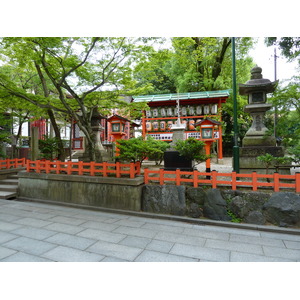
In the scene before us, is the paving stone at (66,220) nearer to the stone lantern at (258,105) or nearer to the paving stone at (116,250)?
the paving stone at (116,250)

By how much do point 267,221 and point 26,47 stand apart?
8.66 m

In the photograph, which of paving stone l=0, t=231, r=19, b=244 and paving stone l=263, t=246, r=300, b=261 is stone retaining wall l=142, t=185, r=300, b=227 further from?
paving stone l=0, t=231, r=19, b=244

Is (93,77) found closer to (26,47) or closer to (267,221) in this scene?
(26,47)

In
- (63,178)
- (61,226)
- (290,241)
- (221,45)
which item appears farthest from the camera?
(221,45)

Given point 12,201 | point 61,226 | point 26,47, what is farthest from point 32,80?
point 61,226

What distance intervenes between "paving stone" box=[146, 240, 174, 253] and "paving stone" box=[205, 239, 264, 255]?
2.67ft

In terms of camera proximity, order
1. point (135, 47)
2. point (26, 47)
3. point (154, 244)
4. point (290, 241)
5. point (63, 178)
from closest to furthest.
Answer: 1. point (154, 244)
2. point (290, 241)
3. point (26, 47)
4. point (135, 47)
5. point (63, 178)

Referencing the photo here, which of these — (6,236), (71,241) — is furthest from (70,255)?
(6,236)

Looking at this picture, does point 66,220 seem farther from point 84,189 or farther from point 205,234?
point 205,234

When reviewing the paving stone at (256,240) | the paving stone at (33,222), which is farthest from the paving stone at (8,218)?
the paving stone at (256,240)

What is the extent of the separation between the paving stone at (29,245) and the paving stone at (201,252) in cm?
245

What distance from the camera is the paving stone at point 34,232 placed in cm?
432

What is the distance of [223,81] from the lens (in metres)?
16.8

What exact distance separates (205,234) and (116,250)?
7.20 feet
